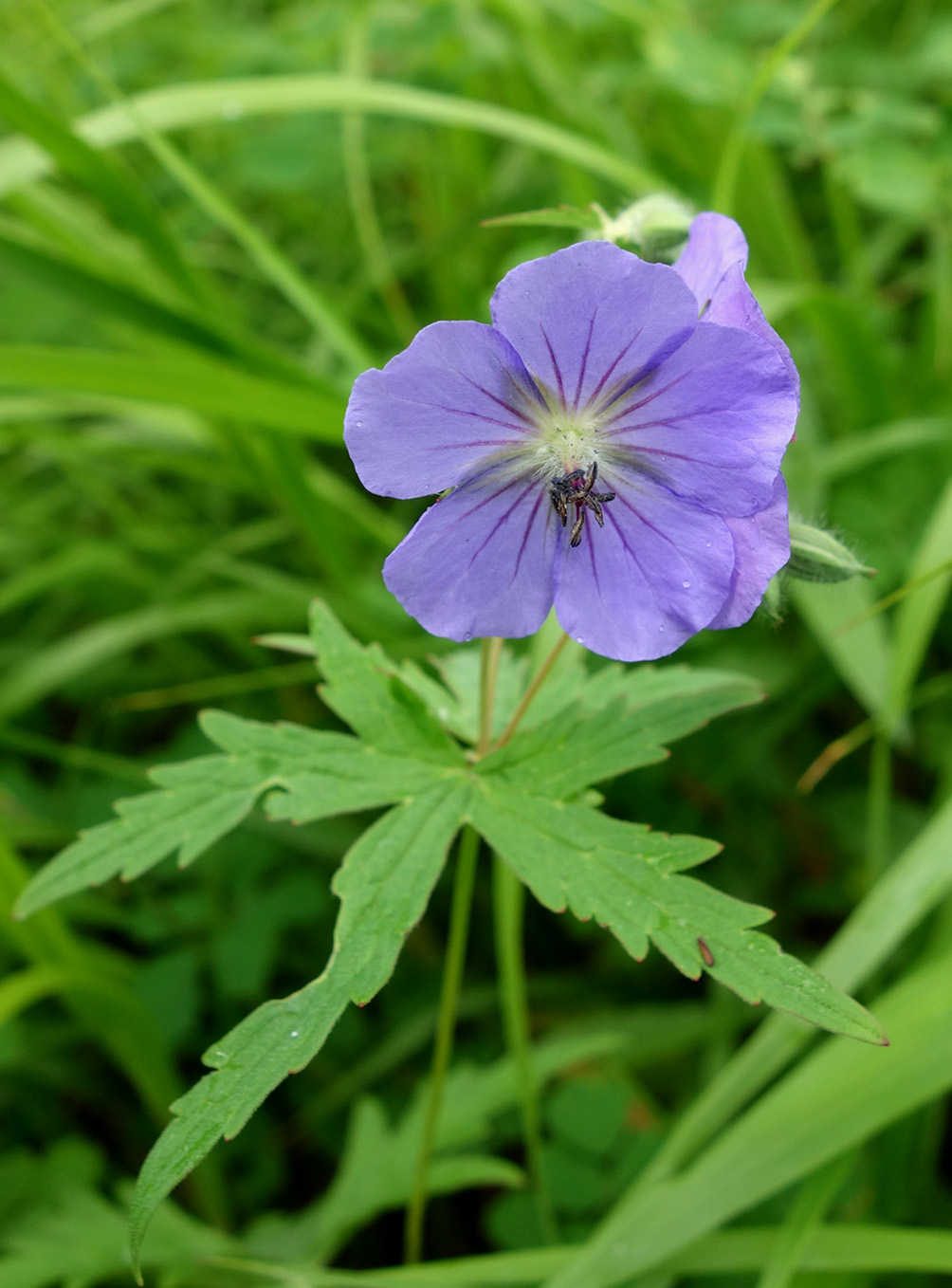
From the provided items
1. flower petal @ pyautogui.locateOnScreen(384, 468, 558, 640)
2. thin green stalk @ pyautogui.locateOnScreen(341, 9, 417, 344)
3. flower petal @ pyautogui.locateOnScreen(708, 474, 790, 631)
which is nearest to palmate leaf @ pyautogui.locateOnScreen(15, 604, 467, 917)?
flower petal @ pyautogui.locateOnScreen(384, 468, 558, 640)

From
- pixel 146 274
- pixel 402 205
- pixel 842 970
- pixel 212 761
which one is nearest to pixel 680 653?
pixel 842 970

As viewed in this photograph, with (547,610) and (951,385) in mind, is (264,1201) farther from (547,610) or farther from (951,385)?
(951,385)

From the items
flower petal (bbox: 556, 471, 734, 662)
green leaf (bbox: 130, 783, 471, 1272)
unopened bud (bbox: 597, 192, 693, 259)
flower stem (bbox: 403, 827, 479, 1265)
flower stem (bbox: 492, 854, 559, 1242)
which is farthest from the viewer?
flower stem (bbox: 492, 854, 559, 1242)

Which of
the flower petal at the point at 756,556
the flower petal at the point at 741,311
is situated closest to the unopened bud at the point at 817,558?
the flower petal at the point at 756,556

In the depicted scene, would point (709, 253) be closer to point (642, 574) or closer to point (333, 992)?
point (642, 574)

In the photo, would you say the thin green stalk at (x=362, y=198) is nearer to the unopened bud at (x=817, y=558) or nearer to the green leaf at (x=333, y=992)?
the unopened bud at (x=817, y=558)

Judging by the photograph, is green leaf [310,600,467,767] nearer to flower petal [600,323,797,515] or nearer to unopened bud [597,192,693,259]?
flower petal [600,323,797,515]

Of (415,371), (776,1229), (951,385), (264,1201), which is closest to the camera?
(415,371)
